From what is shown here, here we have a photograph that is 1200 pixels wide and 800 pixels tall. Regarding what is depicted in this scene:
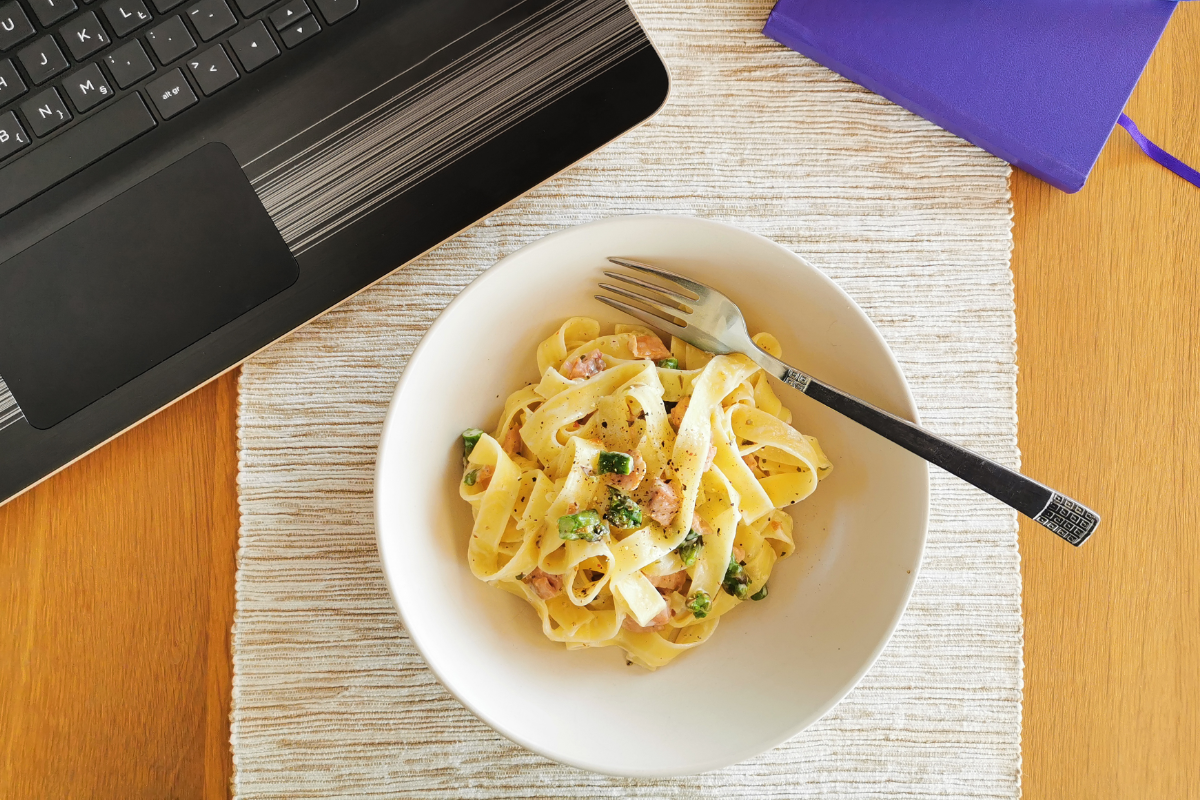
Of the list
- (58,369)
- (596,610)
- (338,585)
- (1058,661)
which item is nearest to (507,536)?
(596,610)

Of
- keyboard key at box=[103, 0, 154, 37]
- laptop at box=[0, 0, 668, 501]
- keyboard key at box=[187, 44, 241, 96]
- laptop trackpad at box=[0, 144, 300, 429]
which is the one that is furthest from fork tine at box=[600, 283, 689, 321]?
keyboard key at box=[103, 0, 154, 37]

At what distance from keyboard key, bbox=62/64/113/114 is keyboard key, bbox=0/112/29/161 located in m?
0.07

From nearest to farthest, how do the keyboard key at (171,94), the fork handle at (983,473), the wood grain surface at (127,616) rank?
the fork handle at (983,473) < the keyboard key at (171,94) < the wood grain surface at (127,616)

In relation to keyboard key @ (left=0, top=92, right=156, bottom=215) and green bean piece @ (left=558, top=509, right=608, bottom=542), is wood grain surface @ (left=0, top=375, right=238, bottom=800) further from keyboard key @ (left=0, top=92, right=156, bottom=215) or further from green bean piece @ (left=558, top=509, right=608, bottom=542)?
green bean piece @ (left=558, top=509, right=608, bottom=542)

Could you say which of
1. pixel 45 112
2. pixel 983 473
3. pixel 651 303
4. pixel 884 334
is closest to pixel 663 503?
pixel 651 303

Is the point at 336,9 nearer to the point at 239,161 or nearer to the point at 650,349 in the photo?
the point at 239,161

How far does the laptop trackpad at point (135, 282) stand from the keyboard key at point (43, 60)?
150 millimetres

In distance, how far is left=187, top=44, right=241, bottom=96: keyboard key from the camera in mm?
979

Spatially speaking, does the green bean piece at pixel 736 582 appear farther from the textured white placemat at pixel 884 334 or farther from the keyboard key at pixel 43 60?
the keyboard key at pixel 43 60

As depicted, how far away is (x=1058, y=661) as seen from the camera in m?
1.19

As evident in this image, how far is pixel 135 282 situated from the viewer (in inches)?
39.4

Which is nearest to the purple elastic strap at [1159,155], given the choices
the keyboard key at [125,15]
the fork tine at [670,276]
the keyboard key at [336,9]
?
the fork tine at [670,276]

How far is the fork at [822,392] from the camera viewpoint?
88cm

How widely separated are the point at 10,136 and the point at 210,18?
0.27m
